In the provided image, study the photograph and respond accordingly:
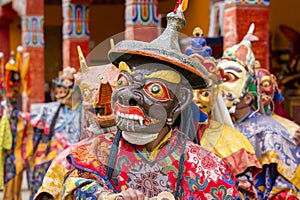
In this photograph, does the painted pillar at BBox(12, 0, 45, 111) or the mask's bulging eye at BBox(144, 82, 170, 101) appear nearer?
the mask's bulging eye at BBox(144, 82, 170, 101)

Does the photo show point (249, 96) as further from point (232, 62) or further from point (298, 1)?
point (298, 1)

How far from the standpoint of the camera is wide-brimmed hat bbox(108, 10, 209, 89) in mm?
3936

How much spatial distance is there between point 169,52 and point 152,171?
0.52m

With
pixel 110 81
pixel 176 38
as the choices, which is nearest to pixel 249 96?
pixel 110 81

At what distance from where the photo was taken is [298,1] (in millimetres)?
15000

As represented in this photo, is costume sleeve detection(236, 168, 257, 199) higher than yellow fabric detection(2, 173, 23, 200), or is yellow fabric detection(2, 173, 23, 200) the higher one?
costume sleeve detection(236, 168, 257, 199)

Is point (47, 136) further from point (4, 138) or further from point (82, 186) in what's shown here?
point (82, 186)

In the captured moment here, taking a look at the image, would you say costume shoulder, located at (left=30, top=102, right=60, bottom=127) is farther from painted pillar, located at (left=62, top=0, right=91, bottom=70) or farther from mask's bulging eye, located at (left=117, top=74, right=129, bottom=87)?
mask's bulging eye, located at (left=117, top=74, right=129, bottom=87)

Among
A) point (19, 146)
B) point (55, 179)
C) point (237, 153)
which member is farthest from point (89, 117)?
point (19, 146)

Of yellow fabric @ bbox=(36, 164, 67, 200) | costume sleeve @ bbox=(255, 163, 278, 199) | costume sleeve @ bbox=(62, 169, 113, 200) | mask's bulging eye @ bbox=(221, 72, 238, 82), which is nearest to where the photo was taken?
costume sleeve @ bbox=(62, 169, 113, 200)

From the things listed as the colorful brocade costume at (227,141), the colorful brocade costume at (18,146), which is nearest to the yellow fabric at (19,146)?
the colorful brocade costume at (18,146)

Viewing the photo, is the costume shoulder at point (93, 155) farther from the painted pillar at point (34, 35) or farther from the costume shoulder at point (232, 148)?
the painted pillar at point (34, 35)

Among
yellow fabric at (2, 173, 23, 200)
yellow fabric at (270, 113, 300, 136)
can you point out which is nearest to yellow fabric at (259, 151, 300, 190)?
yellow fabric at (270, 113, 300, 136)

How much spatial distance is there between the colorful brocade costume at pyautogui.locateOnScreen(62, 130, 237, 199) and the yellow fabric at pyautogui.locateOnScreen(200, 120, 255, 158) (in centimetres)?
163
